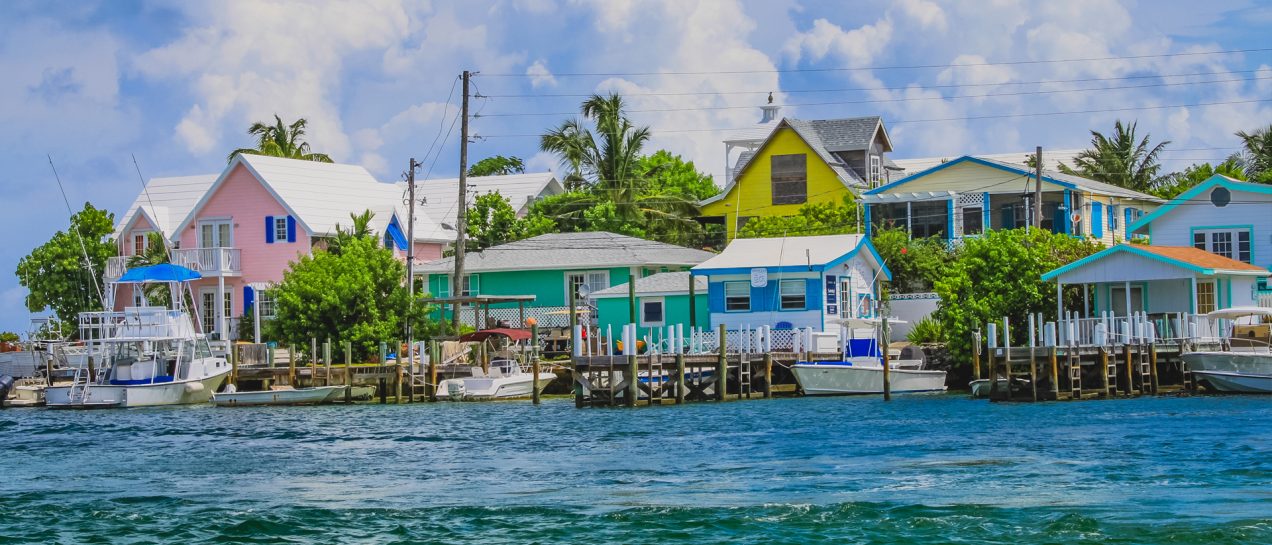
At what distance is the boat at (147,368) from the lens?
51.2 meters

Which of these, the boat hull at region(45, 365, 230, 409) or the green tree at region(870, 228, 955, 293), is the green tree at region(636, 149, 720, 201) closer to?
the green tree at region(870, 228, 955, 293)

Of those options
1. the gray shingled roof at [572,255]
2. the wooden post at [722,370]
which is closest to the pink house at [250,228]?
the gray shingled roof at [572,255]

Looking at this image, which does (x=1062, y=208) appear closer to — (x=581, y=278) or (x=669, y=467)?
(x=581, y=278)

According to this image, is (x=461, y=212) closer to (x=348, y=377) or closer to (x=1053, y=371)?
(x=348, y=377)

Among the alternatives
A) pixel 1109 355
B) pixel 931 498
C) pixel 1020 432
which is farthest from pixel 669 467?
pixel 1109 355

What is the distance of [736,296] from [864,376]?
7.19m

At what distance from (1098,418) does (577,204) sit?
126ft

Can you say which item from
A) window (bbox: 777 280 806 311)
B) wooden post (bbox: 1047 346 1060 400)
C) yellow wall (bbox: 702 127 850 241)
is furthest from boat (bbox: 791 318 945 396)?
yellow wall (bbox: 702 127 850 241)

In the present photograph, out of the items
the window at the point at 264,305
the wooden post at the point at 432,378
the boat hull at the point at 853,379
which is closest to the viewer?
the boat hull at the point at 853,379

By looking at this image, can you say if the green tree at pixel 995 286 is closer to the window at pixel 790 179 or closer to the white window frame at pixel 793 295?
the white window frame at pixel 793 295

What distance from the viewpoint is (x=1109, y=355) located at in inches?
1822

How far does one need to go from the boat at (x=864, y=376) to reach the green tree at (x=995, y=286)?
1.58 m

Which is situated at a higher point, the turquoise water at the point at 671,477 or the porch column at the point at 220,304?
the porch column at the point at 220,304

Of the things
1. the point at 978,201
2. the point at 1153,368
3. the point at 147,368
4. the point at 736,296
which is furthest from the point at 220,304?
the point at 1153,368
